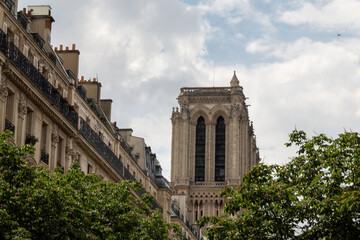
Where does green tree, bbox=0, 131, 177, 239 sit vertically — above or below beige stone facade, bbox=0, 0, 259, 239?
below

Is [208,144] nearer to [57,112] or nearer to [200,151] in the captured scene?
[200,151]

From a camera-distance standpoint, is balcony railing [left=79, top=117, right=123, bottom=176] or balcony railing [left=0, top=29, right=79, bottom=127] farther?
balcony railing [left=79, top=117, right=123, bottom=176]

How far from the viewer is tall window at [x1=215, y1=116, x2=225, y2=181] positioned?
477ft

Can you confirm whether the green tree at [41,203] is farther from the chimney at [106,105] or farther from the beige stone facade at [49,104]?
the chimney at [106,105]

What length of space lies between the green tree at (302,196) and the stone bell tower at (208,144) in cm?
11022

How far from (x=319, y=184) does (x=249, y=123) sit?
412ft

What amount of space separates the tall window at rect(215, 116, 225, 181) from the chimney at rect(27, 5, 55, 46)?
335 ft

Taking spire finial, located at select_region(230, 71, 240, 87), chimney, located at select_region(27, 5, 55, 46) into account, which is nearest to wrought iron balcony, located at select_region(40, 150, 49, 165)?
chimney, located at select_region(27, 5, 55, 46)

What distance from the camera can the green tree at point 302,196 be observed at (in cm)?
2822

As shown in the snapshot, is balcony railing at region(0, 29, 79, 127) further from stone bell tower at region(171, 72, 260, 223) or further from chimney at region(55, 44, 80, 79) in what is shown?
stone bell tower at region(171, 72, 260, 223)

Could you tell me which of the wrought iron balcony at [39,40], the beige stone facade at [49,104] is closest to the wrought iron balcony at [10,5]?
the beige stone facade at [49,104]

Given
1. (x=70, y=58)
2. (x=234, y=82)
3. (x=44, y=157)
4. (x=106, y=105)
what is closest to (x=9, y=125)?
(x=44, y=157)

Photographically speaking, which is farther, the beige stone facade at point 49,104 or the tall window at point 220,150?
the tall window at point 220,150

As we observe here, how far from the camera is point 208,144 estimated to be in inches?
5743
